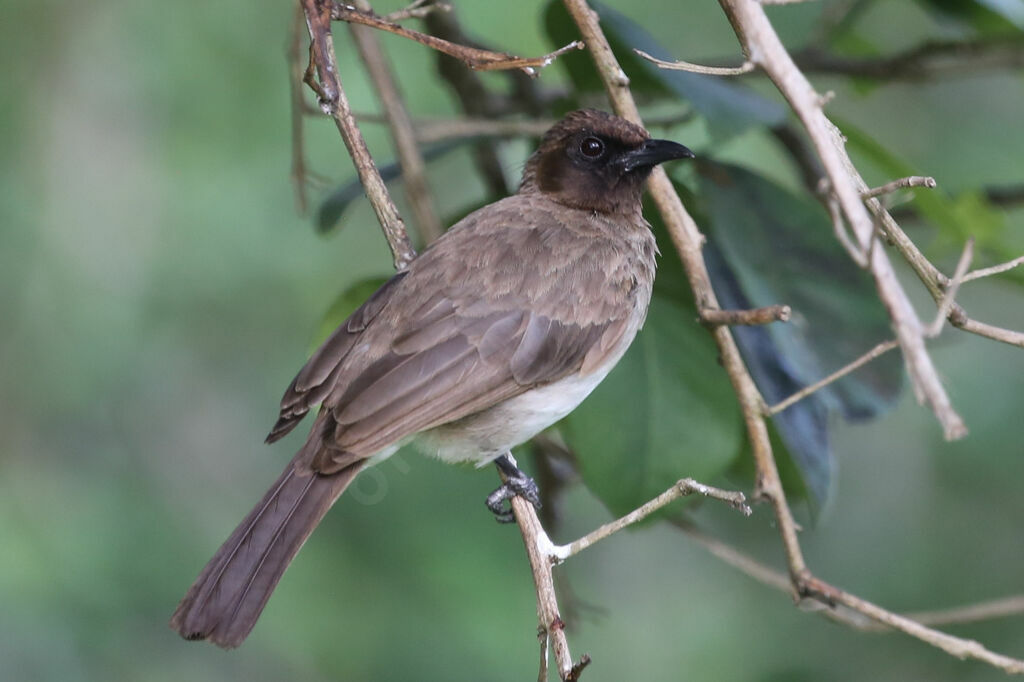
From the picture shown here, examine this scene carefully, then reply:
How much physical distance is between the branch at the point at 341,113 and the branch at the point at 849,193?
901 mm

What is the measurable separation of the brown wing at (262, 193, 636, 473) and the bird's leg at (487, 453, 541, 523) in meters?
0.23

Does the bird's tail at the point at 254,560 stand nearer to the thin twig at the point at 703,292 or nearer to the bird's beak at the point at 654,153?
the thin twig at the point at 703,292

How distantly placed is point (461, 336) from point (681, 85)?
2.74ft

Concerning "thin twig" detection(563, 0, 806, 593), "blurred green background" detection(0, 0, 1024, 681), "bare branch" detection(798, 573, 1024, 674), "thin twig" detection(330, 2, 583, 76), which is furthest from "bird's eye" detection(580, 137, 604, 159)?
"bare branch" detection(798, 573, 1024, 674)

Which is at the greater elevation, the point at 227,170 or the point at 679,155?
the point at 227,170

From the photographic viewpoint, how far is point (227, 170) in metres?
4.80

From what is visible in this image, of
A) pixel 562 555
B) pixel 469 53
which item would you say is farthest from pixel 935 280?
pixel 469 53

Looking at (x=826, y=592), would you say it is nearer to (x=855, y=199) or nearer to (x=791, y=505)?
(x=855, y=199)

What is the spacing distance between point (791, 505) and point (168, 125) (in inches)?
113

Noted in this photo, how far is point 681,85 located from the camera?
3.06 m

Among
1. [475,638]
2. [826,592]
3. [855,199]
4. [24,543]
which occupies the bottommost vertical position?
[475,638]

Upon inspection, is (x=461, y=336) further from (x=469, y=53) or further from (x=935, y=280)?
(x=935, y=280)

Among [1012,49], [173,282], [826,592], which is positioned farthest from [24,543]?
[1012,49]

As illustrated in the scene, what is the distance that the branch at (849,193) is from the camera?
1732 millimetres
